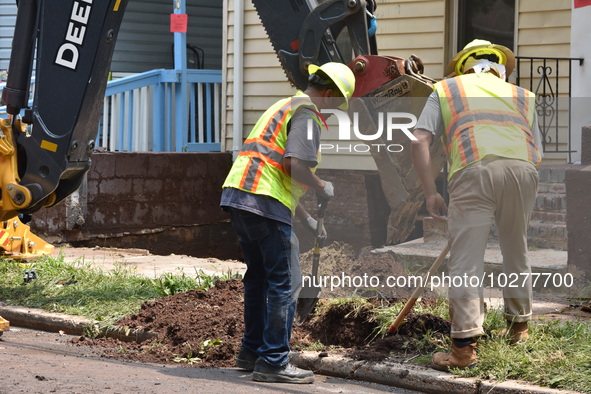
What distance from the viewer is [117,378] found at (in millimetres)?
5602

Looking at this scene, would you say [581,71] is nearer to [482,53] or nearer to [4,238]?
[482,53]

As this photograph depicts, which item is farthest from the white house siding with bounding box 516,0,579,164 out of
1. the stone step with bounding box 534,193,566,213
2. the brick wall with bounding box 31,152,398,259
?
the brick wall with bounding box 31,152,398,259

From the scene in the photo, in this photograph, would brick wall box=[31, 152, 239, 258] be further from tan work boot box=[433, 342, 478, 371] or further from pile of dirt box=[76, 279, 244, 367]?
tan work boot box=[433, 342, 478, 371]

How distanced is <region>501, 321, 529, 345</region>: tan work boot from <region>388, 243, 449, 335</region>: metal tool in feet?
1.81

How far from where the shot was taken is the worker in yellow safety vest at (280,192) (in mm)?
5750

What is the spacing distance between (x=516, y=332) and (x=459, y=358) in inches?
19.1

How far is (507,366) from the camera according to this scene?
18.1 ft

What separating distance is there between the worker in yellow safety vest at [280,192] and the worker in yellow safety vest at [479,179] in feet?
2.06

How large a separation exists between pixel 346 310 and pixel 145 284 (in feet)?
8.34

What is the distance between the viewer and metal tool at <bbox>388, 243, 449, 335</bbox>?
595 centimetres

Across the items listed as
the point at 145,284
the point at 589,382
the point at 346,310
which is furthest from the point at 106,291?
the point at 589,382

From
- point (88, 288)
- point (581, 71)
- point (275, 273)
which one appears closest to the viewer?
point (275, 273)

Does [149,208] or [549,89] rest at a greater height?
[549,89]

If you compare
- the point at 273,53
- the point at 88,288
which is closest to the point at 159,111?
the point at 273,53
